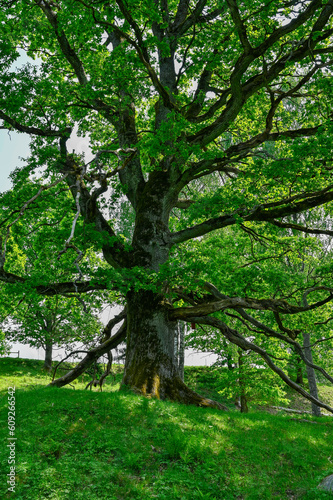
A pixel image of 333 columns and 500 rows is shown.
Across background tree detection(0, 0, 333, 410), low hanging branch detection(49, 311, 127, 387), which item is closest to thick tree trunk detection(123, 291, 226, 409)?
background tree detection(0, 0, 333, 410)

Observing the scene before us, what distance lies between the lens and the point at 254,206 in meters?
8.87

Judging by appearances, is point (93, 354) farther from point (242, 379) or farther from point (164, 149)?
point (242, 379)

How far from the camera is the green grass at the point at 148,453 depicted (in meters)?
4.30

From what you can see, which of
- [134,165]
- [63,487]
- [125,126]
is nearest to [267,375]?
[134,165]

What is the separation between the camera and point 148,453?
5.25m

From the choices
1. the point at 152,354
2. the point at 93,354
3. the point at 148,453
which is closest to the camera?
the point at 148,453

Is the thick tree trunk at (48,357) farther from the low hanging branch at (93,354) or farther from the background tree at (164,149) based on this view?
the background tree at (164,149)

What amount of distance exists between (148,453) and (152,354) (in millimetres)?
3093

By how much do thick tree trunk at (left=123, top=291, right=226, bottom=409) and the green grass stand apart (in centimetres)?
65

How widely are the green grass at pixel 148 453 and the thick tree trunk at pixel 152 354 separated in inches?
25.5

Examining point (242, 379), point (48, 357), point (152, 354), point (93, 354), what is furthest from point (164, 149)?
point (48, 357)

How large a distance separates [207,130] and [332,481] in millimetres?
7692

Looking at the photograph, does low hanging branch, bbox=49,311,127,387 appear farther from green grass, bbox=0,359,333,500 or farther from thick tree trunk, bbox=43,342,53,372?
thick tree trunk, bbox=43,342,53,372

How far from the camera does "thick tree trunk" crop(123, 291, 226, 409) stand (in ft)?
26.5
